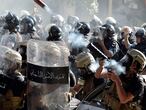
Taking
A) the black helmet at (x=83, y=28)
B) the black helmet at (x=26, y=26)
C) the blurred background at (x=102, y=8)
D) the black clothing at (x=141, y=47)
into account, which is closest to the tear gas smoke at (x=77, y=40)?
the black helmet at (x=83, y=28)

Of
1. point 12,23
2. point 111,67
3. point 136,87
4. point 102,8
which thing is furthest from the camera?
point 102,8

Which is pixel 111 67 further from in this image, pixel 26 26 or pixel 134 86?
pixel 26 26

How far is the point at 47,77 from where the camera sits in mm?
5027

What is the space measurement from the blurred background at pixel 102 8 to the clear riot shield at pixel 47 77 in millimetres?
17966

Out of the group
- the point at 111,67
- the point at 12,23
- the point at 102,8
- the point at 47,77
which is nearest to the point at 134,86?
the point at 111,67

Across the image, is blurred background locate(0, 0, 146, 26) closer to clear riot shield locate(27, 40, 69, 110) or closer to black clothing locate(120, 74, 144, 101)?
black clothing locate(120, 74, 144, 101)

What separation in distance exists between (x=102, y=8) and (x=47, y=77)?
23.6 meters

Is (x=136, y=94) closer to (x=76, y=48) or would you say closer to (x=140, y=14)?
(x=76, y=48)

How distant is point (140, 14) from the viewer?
27547 mm

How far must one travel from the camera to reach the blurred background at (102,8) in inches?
1000

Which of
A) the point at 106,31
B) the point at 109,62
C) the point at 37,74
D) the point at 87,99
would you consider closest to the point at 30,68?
the point at 37,74

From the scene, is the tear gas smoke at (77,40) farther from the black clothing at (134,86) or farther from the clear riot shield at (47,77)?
the clear riot shield at (47,77)

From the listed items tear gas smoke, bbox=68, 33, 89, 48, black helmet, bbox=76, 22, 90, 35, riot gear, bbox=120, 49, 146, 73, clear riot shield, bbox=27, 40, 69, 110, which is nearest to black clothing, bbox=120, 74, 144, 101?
riot gear, bbox=120, 49, 146, 73

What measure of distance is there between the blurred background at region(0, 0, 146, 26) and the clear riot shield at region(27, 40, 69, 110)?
18.0m
